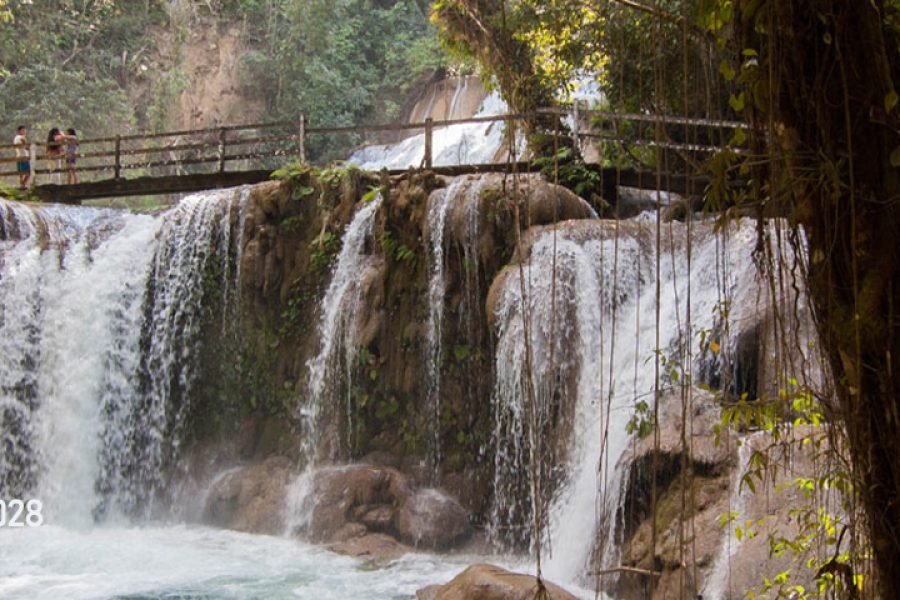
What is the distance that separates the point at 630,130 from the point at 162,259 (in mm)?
6468

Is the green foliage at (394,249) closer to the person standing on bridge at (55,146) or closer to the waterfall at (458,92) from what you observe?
the person standing on bridge at (55,146)

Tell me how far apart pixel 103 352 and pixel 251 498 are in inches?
121

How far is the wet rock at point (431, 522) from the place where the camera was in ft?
31.7

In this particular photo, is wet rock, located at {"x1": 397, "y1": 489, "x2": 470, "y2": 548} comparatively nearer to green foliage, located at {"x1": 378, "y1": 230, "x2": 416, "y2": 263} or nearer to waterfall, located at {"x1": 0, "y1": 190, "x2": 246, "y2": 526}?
green foliage, located at {"x1": 378, "y1": 230, "x2": 416, "y2": 263}

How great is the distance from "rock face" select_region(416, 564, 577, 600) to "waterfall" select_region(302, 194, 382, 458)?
4.83 meters

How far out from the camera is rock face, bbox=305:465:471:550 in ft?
31.9

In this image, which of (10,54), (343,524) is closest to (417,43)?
(10,54)

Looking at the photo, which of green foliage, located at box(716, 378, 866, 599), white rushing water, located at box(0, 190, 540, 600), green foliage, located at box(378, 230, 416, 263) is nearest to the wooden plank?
white rushing water, located at box(0, 190, 540, 600)

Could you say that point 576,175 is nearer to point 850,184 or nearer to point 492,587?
point 492,587

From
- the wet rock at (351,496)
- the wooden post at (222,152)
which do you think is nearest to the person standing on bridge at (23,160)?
the wooden post at (222,152)

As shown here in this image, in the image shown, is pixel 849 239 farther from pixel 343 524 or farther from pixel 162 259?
pixel 162 259

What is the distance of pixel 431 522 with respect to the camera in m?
9.76

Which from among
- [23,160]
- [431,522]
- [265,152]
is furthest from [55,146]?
[431,522]

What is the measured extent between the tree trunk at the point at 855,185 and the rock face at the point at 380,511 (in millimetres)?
7361
